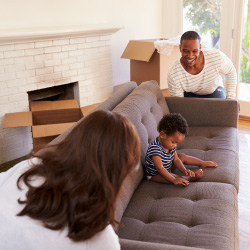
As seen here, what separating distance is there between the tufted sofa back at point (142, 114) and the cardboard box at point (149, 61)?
76cm

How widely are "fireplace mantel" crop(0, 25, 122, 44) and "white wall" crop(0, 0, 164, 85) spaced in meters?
0.12

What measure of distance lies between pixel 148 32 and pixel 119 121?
341 centimetres

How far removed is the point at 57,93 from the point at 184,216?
220 centimetres

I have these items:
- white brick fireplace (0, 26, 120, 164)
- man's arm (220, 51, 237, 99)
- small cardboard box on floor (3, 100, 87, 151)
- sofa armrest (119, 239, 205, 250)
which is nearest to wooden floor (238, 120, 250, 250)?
man's arm (220, 51, 237, 99)

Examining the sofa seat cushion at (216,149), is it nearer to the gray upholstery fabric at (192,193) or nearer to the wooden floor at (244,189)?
the gray upholstery fabric at (192,193)

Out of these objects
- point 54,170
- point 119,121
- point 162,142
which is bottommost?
point 162,142

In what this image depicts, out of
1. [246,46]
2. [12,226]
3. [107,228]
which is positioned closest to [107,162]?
[107,228]

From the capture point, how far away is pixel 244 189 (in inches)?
103

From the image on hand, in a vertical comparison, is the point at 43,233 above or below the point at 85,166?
below

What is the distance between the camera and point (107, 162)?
2.98ft

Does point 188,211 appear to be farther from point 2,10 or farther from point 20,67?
point 2,10

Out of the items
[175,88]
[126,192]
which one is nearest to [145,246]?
[126,192]

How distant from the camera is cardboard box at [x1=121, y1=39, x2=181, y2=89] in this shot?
3.38m

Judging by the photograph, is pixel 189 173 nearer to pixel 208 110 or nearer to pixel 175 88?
pixel 208 110
